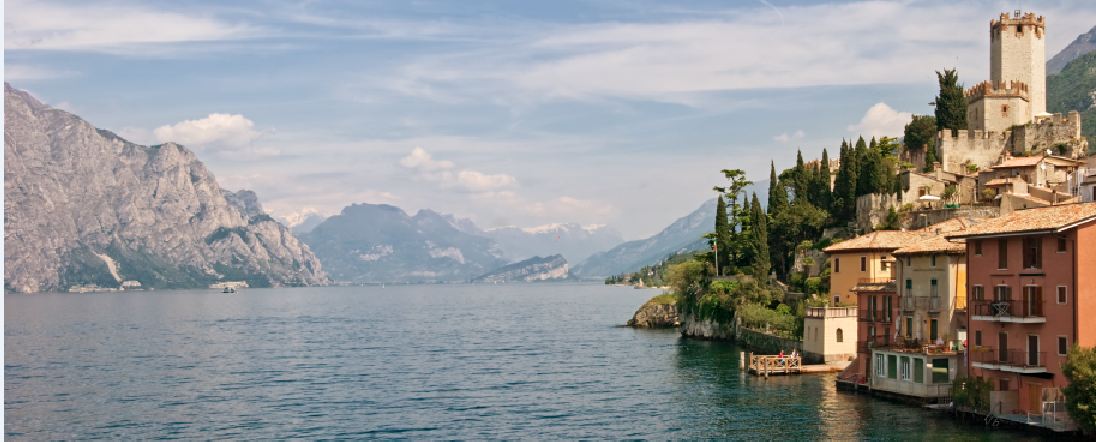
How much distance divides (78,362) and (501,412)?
64370mm

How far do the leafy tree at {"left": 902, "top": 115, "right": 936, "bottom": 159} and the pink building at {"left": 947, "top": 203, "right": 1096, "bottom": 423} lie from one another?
6430cm

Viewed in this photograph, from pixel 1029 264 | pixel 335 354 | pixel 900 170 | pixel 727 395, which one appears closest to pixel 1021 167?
pixel 900 170

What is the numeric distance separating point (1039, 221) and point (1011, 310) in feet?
15.2

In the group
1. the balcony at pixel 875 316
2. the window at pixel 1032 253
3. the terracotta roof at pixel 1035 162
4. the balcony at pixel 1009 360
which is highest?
the terracotta roof at pixel 1035 162

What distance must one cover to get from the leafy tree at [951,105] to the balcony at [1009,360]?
222 ft

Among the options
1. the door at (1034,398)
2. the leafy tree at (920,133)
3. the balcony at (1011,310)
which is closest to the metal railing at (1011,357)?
the door at (1034,398)

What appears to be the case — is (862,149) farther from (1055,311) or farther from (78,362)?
(78,362)

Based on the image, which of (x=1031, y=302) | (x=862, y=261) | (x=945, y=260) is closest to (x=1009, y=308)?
(x=1031, y=302)

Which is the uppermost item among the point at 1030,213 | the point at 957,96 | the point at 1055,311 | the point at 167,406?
the point at 957,96

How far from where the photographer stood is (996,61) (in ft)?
391

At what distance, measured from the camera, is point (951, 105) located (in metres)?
118

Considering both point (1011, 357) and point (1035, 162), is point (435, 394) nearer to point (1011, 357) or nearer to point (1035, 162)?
point (1011, 357)

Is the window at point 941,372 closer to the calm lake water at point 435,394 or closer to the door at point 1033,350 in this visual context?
the calm lake water at point 435,394

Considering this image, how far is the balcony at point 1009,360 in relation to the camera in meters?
50.8
